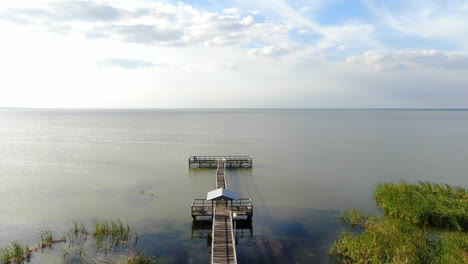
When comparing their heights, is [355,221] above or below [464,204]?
Result: below

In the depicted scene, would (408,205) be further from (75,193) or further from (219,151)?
(219,151)

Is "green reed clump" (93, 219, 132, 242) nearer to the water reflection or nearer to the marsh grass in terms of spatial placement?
the marsh grass

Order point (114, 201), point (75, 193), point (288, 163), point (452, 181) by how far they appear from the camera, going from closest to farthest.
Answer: point (114, 201), point (75, 193), point (452, 181), point (288, 163)

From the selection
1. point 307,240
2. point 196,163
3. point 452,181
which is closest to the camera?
point 307,240

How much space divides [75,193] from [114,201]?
6310 mm

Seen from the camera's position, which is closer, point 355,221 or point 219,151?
point 355,221

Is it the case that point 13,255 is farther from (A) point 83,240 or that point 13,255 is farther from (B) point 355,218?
(B) point 355,218

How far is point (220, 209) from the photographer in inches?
990

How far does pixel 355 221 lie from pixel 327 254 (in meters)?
6.54

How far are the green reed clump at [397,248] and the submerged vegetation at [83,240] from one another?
43.4ft

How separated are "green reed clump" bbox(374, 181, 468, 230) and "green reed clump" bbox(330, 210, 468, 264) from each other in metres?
4.62

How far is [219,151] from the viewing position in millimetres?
62656

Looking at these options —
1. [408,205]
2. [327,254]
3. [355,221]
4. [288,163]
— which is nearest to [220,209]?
[327,254]

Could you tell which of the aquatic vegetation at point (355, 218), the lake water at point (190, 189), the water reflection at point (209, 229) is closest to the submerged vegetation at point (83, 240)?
the lake water at point (190, 189)
